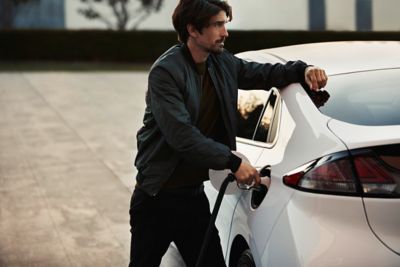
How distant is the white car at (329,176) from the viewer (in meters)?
2.89

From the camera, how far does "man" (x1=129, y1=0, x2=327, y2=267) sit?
314cm

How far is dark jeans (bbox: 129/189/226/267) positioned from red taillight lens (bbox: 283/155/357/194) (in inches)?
24.6

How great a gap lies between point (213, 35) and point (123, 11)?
25290 mm

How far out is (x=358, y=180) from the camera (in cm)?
291

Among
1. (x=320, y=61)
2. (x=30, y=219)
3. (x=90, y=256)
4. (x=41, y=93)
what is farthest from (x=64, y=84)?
(x=320, y=61)

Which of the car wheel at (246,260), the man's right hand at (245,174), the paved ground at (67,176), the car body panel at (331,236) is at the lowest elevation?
the paved ground at (67,176)

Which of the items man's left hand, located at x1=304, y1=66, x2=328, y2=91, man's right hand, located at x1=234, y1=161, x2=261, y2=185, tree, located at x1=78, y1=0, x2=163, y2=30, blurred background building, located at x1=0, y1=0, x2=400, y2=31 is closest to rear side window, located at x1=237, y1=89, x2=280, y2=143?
man's left hand, located at x1=304, y1=66, x2=328, y2=91

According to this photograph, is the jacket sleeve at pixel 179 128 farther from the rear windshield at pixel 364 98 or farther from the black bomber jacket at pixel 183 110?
the rear windshield at pixel 364 98

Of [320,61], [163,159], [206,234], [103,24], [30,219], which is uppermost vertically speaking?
[320,61]

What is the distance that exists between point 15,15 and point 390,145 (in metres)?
25.4

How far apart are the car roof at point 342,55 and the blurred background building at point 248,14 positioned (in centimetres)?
2124

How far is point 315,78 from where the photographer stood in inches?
134

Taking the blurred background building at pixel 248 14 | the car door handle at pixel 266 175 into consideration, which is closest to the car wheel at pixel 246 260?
the car door handle at pixel 266 175

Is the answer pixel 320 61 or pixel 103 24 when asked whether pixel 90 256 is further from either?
pixel 103 24
